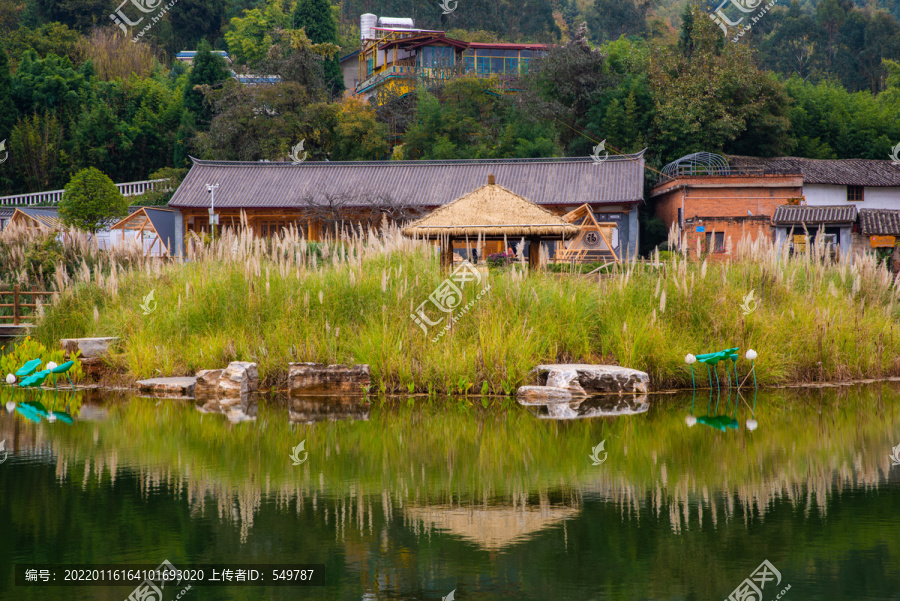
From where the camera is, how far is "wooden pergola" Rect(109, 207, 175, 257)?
28.6 metres

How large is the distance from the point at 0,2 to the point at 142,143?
739 inches

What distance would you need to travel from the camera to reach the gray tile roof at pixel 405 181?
29375 mm

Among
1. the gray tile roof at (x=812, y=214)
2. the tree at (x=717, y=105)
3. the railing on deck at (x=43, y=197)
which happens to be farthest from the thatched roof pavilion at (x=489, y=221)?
the railing on deck at (x=43, y=197)

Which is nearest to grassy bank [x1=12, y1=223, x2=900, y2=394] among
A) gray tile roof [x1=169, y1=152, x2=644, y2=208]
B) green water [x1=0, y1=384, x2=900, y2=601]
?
green water [x1=0, y1=384, x2=900, y2=601]

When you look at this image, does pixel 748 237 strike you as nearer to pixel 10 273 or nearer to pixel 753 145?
pixel 10 273

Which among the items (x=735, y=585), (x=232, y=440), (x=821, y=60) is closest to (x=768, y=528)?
(x=735, y=585)

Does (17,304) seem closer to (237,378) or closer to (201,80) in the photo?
(237,378)

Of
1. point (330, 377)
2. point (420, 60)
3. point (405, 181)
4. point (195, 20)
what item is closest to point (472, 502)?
point (330, 377)

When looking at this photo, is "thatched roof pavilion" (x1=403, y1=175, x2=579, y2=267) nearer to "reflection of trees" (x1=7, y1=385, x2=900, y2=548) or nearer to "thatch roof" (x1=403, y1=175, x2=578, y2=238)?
"thatch roof" (x1=403, y1=175, x2=578, y2=238)

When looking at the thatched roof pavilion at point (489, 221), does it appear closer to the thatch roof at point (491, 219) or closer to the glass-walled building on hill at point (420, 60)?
the thatch roof at point (491, 219)

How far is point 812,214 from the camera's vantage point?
26297mm

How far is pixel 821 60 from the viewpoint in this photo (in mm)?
53125

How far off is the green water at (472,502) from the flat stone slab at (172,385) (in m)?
1.27

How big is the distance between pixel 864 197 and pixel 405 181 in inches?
658
